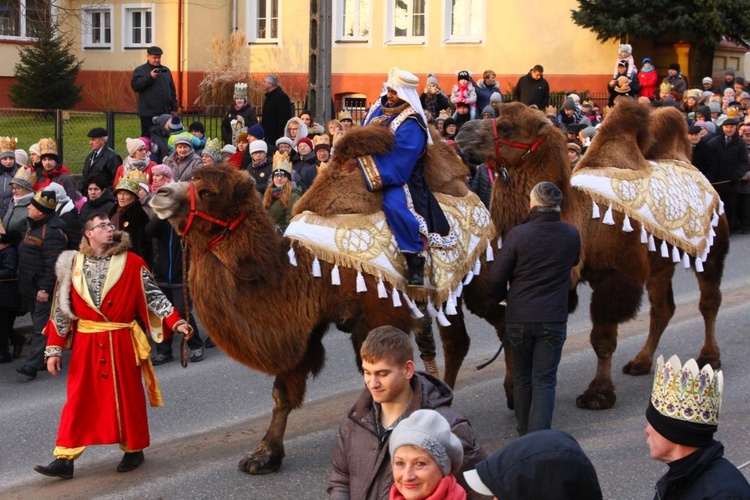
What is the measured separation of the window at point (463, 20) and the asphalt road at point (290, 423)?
2104 centimetres

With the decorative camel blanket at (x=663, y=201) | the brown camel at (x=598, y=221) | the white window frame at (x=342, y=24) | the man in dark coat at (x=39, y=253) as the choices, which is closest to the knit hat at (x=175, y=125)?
the man in dark coat at (x=39, y=253)

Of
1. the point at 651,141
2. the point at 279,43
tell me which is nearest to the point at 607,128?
the point at 651,141

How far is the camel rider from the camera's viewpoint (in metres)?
7.58

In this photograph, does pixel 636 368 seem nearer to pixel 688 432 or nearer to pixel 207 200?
pixel 207 200

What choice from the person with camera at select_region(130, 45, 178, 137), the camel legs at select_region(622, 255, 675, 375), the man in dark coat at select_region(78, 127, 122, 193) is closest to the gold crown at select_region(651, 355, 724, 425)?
the camel legs at select_region(622, 255, 675, 375)

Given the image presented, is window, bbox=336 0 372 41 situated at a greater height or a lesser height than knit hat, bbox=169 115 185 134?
greater

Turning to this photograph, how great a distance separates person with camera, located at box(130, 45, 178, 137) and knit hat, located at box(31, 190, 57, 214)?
703 centimetres

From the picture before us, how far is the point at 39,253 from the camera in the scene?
412 inches

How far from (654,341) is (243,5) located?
86.3 ft

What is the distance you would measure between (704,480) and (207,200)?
13.5 ft

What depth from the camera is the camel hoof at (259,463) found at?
23.8 feet

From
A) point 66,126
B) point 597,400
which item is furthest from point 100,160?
point 597,400

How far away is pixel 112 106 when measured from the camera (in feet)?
107

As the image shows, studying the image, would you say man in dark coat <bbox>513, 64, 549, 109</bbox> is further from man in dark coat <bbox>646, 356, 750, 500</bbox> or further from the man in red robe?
man in dark coat <bbox>646, 356, 750, 500</bbox>
